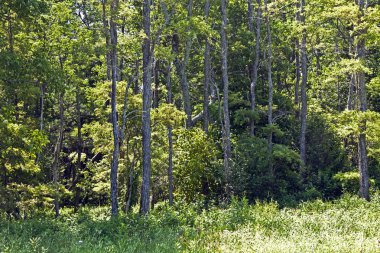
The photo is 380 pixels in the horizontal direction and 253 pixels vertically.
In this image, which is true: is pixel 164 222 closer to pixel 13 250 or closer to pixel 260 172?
pixel 13 250

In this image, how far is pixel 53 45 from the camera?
19422mm

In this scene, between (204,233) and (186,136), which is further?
(186,136)

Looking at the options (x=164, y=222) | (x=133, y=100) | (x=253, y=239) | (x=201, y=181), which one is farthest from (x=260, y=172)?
(x=253, y=239)

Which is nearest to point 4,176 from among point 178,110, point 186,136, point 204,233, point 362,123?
point 204,233

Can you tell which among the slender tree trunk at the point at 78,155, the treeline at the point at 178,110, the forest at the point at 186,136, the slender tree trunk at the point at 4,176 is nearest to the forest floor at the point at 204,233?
the forest at the point at 186,136

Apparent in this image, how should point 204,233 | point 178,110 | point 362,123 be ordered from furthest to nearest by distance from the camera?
point 178,110
point 362,123
point 204,233

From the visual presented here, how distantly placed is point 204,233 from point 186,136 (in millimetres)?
9422

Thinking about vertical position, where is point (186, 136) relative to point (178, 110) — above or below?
below

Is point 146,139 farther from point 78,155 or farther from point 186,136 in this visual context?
point 78,155

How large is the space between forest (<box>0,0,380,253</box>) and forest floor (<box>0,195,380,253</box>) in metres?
0.06

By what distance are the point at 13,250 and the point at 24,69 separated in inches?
227

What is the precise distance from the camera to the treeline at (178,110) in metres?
15.9

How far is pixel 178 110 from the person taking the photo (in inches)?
828

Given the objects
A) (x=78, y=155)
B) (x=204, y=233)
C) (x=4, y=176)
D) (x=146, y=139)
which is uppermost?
(x=146, y=139)
